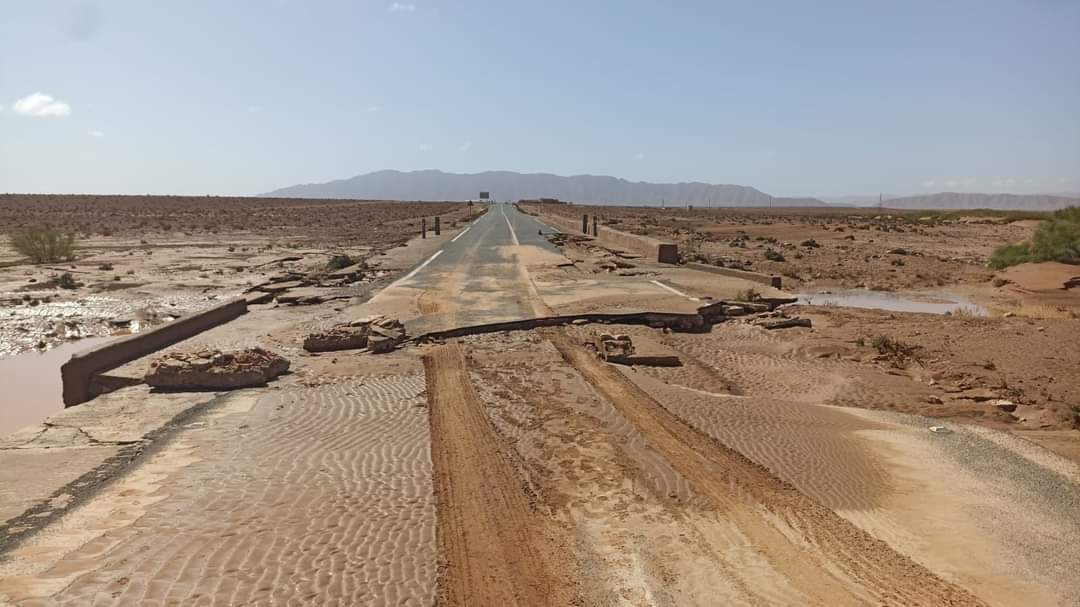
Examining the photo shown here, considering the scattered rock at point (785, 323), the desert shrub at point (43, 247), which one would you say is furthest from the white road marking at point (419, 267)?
the desert shrub at point (43, 247)

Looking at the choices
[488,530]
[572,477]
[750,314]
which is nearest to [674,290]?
[750,314]

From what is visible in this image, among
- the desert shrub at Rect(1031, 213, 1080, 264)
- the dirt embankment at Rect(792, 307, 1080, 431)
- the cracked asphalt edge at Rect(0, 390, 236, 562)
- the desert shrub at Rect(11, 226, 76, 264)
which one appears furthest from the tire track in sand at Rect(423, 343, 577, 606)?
the desert shrub at Rect(11, 226, 76, 264)

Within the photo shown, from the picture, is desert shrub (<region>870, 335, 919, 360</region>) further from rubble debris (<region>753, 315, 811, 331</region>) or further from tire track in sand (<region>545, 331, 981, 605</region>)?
tire track in sand (<region>545, 331, 981, 605</region>)

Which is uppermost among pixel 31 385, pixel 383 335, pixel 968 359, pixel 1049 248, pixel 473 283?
pixel 1049 248

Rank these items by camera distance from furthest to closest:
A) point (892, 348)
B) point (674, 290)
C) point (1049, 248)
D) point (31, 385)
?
point (1049, 248) → point (674, 290) → point (892, 348) → point (31, 385)

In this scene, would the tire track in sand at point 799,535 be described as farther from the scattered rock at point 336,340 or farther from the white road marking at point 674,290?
the white road marking at point 674,290

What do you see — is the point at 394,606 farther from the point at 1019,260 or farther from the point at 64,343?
the point at 1019,260

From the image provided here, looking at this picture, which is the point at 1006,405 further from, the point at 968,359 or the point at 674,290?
the point at 674,290
